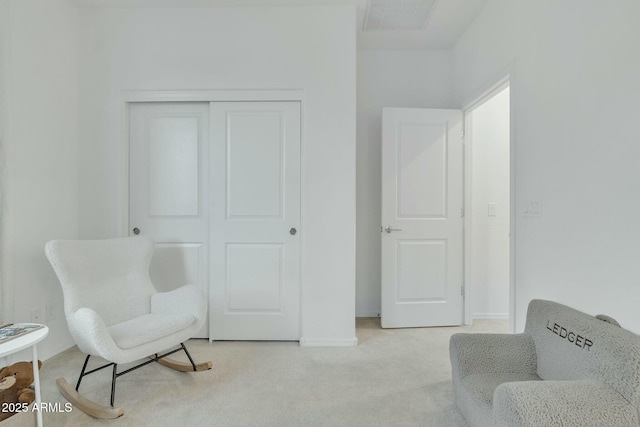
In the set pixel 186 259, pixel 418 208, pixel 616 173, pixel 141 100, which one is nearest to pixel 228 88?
pixel 141 100

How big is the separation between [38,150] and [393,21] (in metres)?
2.91

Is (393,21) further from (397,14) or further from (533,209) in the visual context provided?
(533,209)

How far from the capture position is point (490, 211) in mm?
3330

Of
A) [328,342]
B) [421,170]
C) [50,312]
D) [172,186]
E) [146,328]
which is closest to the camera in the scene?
[146,328]

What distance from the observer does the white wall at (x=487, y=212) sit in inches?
130

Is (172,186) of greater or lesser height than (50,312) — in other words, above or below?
above

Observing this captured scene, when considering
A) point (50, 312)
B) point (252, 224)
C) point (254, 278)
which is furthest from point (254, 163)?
point (50, 312)

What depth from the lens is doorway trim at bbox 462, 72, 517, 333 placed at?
2.30m

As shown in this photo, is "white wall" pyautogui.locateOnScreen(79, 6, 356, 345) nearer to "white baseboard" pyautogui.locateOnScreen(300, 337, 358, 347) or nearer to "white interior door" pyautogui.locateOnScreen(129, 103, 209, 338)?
"white baseboard" pyautogui.locateOnScreen(300, 337, 358, 347)

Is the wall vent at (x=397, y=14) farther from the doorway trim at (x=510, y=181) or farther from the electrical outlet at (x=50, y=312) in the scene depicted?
the electrical outlet at (x=50, y=312)

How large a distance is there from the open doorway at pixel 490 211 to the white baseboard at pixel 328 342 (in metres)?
1.40

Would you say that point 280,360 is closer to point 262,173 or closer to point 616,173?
point 262,173

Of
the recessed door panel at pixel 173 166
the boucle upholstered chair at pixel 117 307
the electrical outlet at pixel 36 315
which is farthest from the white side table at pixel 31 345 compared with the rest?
the recessed door panel at pixel 173 166

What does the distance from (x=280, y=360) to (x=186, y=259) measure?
1127mm
